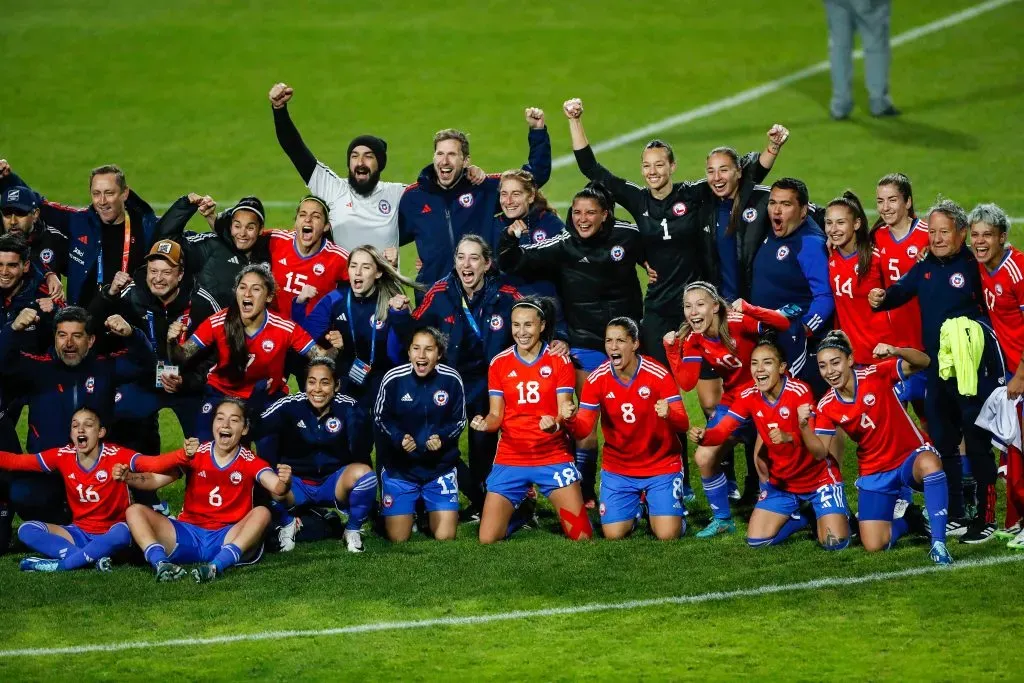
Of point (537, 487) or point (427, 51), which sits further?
point (427, 51)

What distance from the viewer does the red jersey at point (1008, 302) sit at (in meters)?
9.87

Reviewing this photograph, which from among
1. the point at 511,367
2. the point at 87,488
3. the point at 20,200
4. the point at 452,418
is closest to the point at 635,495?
the point at 511,367

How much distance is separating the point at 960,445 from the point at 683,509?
1875 mm

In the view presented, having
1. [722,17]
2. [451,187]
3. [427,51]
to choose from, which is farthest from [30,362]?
[722,17]

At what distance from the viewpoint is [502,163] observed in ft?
67.7

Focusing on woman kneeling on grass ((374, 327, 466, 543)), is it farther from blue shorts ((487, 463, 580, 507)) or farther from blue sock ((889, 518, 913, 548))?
blue sock ((889, 518, 913, 548))

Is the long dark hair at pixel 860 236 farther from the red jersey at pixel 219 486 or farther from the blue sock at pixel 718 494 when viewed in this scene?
the red jersey at pixel 219 486

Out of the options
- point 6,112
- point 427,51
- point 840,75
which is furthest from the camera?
point 427,51

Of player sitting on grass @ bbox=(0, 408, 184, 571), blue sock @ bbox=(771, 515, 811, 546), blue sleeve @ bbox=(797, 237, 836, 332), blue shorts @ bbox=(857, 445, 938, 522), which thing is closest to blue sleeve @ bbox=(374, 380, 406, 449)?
player sitting on grass @ bbox=(0, 408, 184, 571)

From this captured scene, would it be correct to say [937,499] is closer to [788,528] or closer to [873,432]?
[873,432]

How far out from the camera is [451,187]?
11797mm

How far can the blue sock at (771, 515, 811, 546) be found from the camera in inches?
403

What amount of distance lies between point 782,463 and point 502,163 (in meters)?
10.9

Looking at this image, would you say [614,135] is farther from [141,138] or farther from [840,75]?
[141,138]
